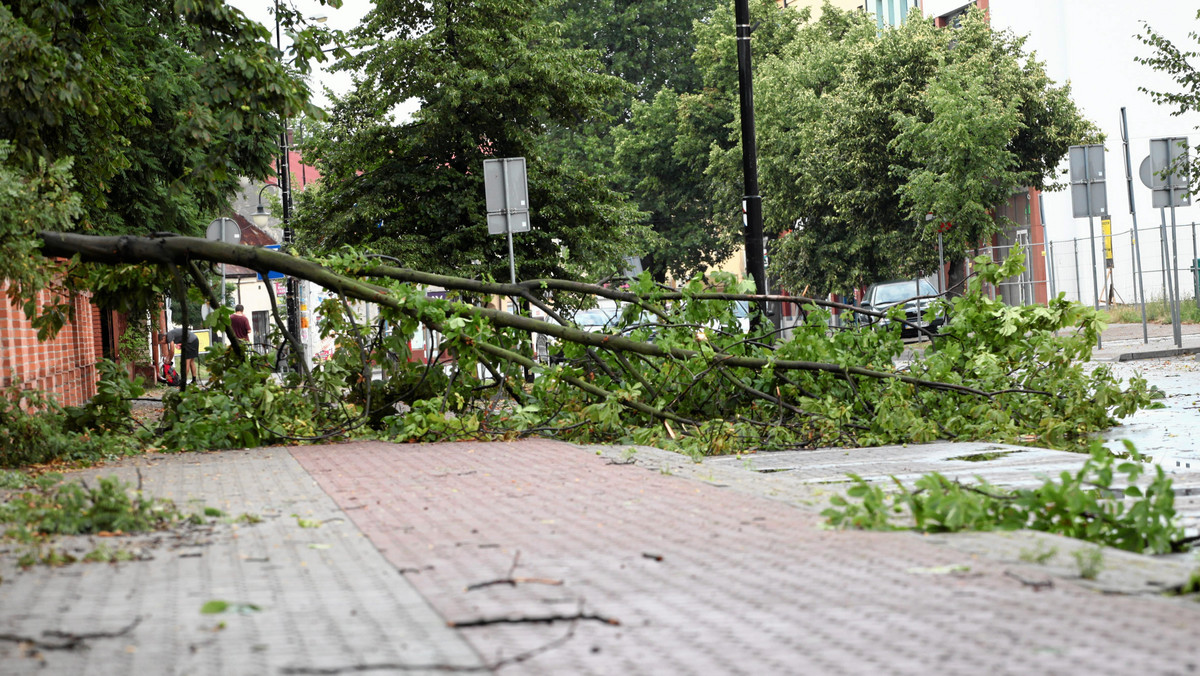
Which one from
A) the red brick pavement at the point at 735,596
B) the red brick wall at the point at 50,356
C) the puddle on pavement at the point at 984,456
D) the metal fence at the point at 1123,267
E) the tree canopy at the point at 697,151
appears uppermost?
the tree canopy at the point at 697,151

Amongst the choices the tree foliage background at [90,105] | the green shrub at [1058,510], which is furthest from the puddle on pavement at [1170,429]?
the tree foliage background at [90,105]

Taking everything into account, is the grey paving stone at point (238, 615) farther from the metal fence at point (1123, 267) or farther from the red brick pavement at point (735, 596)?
the metal fence at point (1123, 267)

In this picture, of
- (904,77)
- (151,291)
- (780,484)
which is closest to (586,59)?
(904,77)

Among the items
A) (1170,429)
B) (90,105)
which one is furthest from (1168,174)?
(90,105)

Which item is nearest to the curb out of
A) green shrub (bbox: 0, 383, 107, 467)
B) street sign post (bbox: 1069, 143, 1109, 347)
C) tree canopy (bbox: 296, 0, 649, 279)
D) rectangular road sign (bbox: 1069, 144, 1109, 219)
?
street sign post (bbox: 1069, 143, 1109, 347)

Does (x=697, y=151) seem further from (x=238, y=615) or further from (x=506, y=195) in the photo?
(x=238, y=615)

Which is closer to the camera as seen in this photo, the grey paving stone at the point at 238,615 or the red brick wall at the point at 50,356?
the grey paving stone at the point at 238,615

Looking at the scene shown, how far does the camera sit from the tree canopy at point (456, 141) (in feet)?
77.7

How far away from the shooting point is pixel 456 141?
24.4 m

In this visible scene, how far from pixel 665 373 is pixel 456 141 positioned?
571 inches

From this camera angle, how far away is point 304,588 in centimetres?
452

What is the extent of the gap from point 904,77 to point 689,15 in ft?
75.1

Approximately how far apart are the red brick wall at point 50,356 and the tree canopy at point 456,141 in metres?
5.49

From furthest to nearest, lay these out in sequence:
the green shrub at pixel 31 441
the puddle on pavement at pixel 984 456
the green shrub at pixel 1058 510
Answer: the green shrub at pixel 31 441
the puddle on pavement at pixel 984 456
the green shrub at pixel 1058 510
